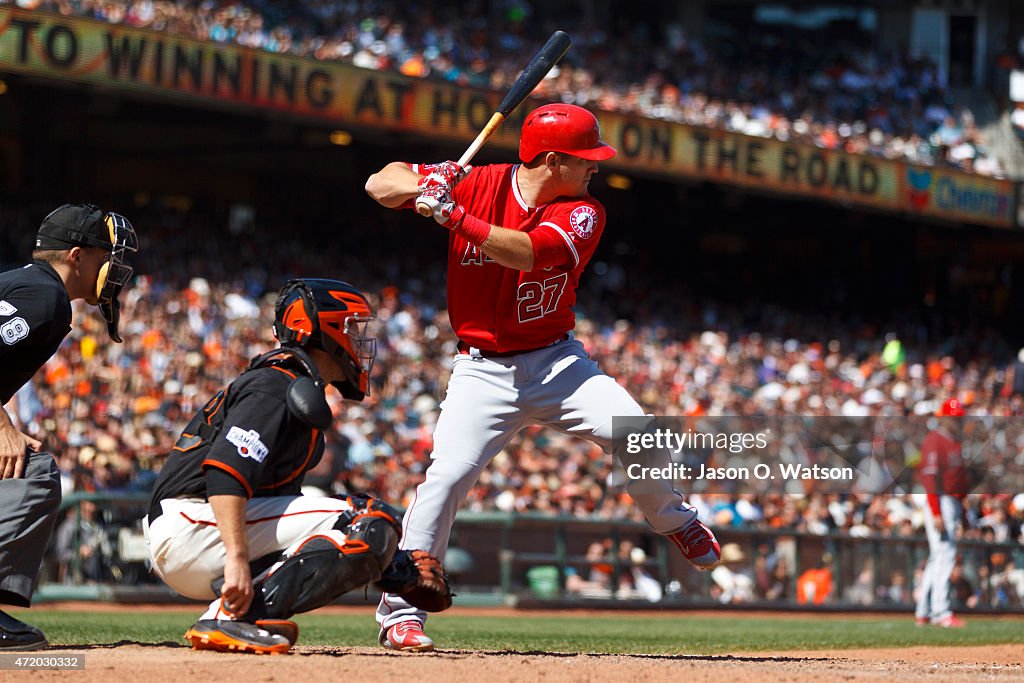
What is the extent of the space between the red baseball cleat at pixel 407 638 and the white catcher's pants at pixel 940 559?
652 centimetres

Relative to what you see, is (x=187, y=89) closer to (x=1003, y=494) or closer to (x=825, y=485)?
(x=825, y=485)

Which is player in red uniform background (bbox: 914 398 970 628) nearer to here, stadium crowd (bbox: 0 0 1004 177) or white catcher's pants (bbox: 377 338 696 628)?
white catcher's pants (bbox: 377 338 696 628)

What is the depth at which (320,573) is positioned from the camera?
411cm

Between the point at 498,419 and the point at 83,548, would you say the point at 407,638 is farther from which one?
Result: the point at 83,548

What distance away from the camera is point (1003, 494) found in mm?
14555

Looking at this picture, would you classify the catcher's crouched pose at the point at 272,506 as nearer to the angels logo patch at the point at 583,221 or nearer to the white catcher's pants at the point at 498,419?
the white catcher's pants at the point at 498,419

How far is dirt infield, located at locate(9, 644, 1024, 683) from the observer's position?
12.3 feet

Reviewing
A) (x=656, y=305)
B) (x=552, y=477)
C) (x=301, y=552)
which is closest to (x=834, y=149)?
(x=656, y=305)

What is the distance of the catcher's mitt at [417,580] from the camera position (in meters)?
Answer: 4.45

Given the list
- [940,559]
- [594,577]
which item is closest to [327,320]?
[940,559]

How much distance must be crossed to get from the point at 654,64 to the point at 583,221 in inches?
712

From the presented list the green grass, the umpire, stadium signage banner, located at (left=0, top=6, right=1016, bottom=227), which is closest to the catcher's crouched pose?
→ the umpire

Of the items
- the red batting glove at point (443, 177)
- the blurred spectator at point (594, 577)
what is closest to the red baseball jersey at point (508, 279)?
the red batting glove at point (443, 177)

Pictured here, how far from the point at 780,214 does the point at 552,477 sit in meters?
13.3
